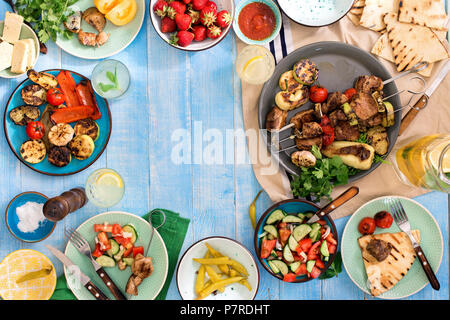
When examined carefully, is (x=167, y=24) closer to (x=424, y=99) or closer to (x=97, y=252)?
(x=97, y=252)

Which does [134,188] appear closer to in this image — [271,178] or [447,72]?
[271,178]

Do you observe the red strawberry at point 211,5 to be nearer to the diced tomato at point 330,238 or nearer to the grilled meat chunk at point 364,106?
the grilled meat chunk at point 364,106

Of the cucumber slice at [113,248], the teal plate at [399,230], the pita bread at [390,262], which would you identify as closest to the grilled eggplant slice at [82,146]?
the cucumber slice at [113,248]

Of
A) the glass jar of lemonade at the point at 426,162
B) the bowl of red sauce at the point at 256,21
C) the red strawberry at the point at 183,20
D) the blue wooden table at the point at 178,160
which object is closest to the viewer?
the glass jar of lemonade at the point at 426,162

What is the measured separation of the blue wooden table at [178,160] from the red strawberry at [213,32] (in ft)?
0.42

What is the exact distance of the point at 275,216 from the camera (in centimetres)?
189

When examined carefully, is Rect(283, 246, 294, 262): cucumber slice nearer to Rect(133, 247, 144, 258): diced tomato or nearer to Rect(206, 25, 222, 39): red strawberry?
Rect(133, 247, 144, 258): diced tomato

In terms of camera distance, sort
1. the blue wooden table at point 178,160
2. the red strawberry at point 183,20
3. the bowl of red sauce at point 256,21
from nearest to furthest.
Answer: the red strawberry at point 183,20 < the bowl of red sauce at point 256,21 < the blue wooden table at point 178,160

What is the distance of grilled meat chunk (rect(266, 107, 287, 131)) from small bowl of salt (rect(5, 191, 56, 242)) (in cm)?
135

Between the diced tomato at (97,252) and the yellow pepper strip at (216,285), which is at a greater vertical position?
the diced tomato at (97,252)

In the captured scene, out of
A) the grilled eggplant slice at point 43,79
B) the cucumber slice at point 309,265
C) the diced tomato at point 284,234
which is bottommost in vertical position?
the cucumber slice at point 309,265

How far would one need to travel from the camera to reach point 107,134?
193cm

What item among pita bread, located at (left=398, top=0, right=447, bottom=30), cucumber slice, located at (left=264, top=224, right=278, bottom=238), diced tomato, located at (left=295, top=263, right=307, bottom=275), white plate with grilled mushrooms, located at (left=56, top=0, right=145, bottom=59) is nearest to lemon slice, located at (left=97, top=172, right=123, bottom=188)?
white plate with grilled mushrooms, located at (left=56, top=0, right=145, bottom=59)

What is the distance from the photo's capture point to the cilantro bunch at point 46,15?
1830 millimetres
